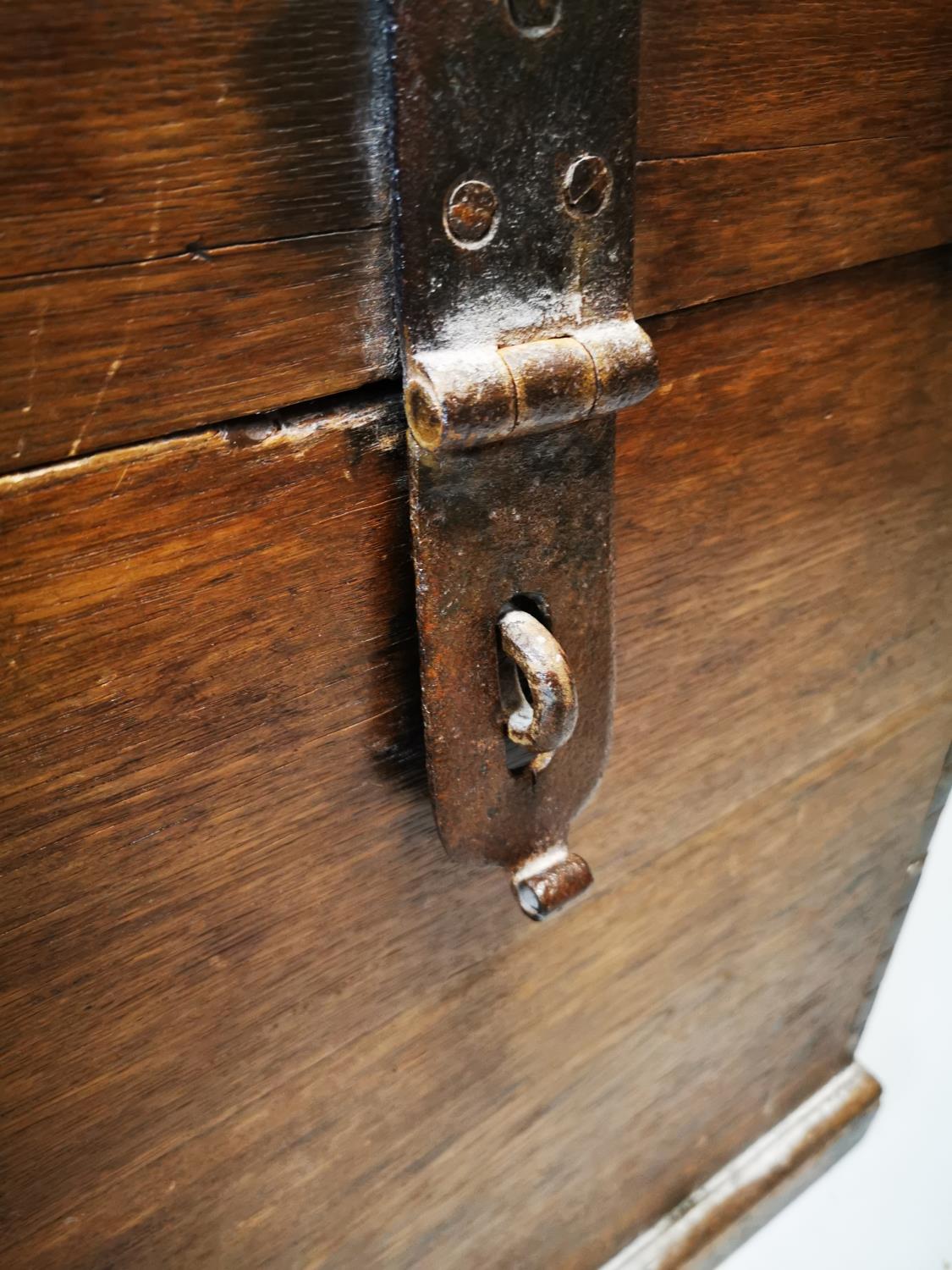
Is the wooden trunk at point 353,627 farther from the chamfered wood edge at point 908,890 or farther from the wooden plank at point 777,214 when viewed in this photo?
the chamfered wood edge at point 908,890

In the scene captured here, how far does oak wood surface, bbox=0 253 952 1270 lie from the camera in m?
0.35

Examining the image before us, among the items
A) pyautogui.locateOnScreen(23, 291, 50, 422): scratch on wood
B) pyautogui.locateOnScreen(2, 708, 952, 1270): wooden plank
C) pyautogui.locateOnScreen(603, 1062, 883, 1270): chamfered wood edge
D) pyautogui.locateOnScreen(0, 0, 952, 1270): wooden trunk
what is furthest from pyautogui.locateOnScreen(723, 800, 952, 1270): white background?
pyautogui.locateOnScreen(23, 291, 50, 422): scratch on wood

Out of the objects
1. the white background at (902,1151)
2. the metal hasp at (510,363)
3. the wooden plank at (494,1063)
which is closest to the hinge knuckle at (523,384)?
the metal hasp at (510,363)

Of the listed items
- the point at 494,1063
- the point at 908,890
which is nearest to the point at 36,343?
the point at 494,1063

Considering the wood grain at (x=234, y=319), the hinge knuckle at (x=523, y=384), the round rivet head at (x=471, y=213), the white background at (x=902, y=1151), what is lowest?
the white background at (x=902, y=1151)

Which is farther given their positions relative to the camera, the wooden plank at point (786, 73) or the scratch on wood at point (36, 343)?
the wooden plank at point (786, 73)

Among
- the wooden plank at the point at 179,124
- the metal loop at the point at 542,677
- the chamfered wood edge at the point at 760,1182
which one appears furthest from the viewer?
the chamfered wood edge at the point at 760,1182

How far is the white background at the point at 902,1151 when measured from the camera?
3.09 ft

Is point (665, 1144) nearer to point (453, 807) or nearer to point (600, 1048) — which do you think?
point (600, 1048)

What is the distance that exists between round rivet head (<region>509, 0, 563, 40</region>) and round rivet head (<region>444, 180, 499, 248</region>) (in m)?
0.05

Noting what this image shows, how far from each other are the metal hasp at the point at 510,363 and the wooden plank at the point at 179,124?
0.06 feet

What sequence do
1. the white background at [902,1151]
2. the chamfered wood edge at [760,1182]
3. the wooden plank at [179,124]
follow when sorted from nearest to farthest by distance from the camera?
the wooden plank at [179,124], the chamfered wood edge at [760,1182], the white background at [902,1151]

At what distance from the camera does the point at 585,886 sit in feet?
1.56

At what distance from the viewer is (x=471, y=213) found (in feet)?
1.13
